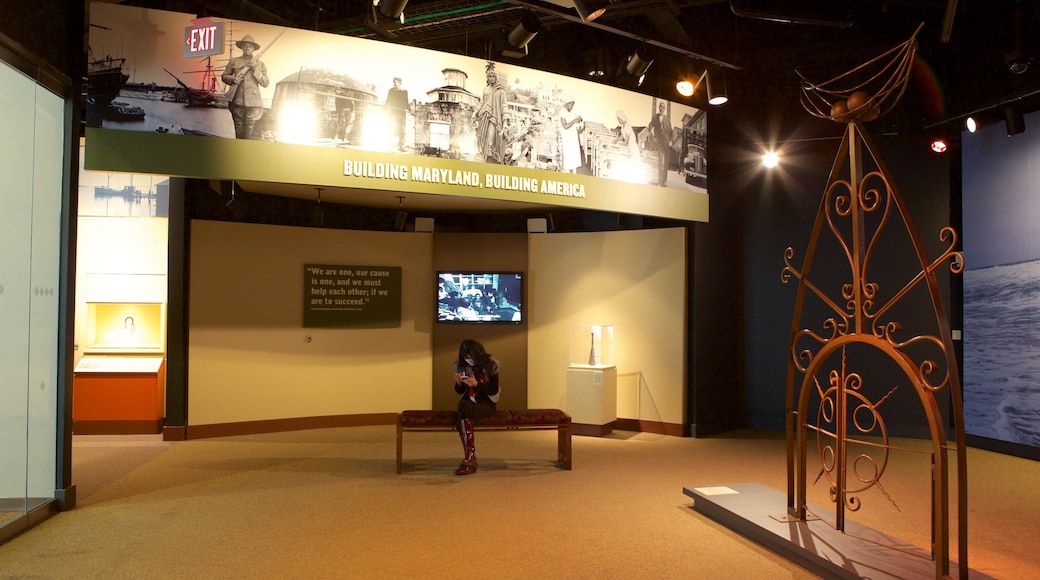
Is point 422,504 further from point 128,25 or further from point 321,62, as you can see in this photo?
point 128,25

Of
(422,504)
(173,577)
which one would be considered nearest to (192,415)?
(422,504)

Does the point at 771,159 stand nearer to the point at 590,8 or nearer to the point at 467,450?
the point at 590,8

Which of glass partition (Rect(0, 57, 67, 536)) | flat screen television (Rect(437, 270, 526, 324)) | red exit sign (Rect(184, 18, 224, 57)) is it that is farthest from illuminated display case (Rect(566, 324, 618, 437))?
glass partition (Rect(0, 57, 67, 536))

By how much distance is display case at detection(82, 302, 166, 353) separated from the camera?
8883 millimetres

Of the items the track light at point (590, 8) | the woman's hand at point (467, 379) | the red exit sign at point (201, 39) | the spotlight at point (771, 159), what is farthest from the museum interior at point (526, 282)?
the track light at point (590, 8)

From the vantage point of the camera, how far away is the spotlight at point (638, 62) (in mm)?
7867

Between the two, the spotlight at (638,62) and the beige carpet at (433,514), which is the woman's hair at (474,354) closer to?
the beige carpet at (433,514)

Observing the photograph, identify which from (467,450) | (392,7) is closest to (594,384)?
(467,450)

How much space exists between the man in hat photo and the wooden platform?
180 inches

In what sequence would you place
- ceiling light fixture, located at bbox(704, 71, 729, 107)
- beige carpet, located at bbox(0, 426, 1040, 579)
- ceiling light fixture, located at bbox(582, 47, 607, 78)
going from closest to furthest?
beige carpet, located at bbox(0, 426, 1040, 579), ceiling light fixture, located at bbox(704, 71, 729, 107), ceiling light fixture, located at bbox(582, 47, 607, 78)

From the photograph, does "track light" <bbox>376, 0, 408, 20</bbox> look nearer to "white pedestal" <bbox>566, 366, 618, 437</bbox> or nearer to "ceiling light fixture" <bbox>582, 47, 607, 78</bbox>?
"ceiling light fixture" <bbox>582, 47, 607, 78</bbox>

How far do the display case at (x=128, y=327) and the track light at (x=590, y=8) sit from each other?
6.22 meters

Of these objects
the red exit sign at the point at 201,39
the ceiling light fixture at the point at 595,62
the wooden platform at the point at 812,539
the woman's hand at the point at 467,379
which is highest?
the ceiling light fixture at the point at 595,62

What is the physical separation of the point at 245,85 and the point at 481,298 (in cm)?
462
